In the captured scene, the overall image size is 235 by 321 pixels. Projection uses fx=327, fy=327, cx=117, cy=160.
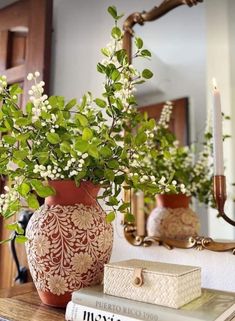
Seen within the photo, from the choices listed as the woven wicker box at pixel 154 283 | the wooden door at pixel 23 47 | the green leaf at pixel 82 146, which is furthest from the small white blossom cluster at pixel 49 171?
the wooden door at pixel 23 47

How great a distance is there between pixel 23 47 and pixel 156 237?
1001mm

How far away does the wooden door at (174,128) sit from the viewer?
1.01 metres

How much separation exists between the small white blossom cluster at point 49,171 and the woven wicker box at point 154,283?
0.22 meters

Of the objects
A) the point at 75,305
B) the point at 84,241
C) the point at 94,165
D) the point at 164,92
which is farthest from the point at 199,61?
the point at 75,305

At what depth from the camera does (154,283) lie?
0.57m

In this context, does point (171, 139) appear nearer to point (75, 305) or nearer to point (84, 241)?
point (84, 241)

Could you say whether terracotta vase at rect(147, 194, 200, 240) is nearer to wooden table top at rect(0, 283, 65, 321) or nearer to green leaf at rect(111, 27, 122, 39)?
wooden table top at rect(0, 283, 65, 321)

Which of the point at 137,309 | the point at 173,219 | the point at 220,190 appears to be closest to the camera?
the point at 137,309

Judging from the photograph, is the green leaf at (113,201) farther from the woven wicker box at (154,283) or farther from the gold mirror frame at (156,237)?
the gold mirror frame at (156,237)

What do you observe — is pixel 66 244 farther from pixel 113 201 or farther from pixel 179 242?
pixel 179 242

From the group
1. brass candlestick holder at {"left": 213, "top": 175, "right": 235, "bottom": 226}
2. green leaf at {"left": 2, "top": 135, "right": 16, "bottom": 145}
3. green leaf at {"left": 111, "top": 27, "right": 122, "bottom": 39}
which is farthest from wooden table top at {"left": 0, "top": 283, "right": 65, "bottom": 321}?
green leaf at {"left": 111, "top": 27, "right": 122, "bottom": 39}

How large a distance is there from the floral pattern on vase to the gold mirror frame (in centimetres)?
25

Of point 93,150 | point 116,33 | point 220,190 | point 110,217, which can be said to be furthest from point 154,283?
point 116,33

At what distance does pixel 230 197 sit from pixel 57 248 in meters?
0.49
